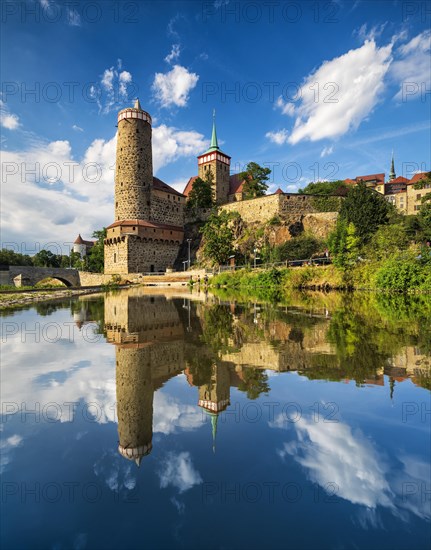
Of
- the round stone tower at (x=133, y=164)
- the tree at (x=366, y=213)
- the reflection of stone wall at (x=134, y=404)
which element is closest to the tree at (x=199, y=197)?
the round stone tower at (x=133, y=164)

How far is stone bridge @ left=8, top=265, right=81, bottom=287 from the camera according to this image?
50.1 m

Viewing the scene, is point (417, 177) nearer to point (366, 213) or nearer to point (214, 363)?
point (366, 213)

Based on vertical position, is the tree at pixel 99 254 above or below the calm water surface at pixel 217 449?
above

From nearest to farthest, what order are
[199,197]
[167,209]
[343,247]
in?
[343,247] < [167,209] < [199,197]

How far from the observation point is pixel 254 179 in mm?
66688

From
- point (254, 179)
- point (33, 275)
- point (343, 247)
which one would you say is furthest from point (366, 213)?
point (33, 275)

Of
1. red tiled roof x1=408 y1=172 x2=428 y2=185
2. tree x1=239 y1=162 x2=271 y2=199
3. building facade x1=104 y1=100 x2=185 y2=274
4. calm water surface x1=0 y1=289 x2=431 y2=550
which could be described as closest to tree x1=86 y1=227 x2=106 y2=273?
building facade x1=104 y1=100 x2=185 y2=274

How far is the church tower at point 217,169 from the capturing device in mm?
68750

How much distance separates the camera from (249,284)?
1446 inches

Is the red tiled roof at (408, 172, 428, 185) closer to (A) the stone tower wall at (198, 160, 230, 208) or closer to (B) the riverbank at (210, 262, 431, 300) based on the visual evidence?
(A) the stone tower wall at (198, 160, 230, 208)

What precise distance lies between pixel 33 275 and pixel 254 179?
4501 cm

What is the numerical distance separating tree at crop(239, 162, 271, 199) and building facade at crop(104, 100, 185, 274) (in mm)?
18891

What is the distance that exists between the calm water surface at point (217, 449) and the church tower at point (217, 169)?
64.2 meters

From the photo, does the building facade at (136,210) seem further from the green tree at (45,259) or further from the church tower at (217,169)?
the green tree at (45,259)
